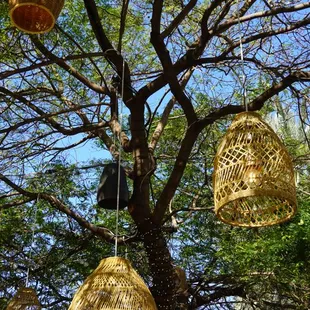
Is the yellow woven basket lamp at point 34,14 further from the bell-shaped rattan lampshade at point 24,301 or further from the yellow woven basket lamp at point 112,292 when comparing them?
the bell-shaped rattan lampshade at point 24,301

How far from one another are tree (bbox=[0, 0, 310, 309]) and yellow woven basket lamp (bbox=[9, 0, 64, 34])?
0.59m

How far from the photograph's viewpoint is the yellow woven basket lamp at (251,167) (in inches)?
67.6

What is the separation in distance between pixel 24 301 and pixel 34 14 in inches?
65.6

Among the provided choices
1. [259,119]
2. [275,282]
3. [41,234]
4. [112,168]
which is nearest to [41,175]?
[41,234]

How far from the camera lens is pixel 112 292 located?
1.97m

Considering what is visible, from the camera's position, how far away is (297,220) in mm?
3607

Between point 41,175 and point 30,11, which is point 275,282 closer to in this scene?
point 41,175

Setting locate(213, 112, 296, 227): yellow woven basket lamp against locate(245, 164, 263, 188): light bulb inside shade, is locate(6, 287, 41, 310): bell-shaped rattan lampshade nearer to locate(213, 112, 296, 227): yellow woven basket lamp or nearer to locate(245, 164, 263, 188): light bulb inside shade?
locate(213, 112, 296, 227): yellow woven basket lamp

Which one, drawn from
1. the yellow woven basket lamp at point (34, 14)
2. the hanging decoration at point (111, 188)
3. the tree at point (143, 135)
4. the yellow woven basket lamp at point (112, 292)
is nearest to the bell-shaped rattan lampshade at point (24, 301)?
the tree at point (143, 135)

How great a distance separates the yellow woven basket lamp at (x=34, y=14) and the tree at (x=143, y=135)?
590 mm

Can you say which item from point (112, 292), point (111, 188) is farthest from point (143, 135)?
point (112, 292)

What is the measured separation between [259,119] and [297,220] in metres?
1.91

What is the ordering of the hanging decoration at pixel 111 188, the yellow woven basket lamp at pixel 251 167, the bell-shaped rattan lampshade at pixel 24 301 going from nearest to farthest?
the yellow woven basket lamp at pixel 251 167 → the hanging decoration at pixel 111 188 → the bell-shaped rattan lampshade at pixel 24 301

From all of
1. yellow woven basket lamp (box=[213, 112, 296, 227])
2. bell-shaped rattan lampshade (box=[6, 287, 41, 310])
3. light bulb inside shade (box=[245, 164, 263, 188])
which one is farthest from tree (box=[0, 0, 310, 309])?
light bulb inside shade (box=[245, 164, 263, 188])
